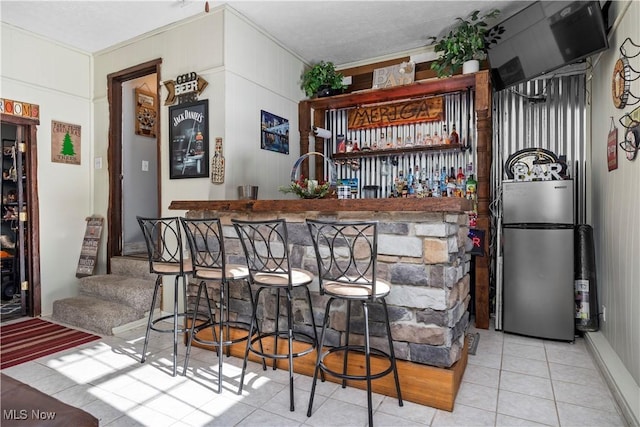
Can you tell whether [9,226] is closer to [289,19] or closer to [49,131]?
[49,131]

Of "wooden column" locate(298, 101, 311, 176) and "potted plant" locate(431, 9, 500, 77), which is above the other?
"potted plant" locate(431, 9, 500, 77)

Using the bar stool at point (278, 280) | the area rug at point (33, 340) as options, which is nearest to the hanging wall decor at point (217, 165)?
the bar stool at point (278, 280)

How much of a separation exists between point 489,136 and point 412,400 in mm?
2745


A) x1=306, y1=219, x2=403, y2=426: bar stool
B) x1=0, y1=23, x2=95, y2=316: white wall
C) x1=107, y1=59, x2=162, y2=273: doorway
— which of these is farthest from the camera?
x1=107, y1=59, x2=162, y2=273: doorway

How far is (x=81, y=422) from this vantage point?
1026 millimetres

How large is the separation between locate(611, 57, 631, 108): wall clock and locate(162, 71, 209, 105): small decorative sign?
11.2ft

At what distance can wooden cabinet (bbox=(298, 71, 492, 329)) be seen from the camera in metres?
3.69

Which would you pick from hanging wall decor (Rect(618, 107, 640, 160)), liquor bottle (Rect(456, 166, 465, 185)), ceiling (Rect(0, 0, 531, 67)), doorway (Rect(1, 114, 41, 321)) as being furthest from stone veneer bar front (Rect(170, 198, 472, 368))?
doorway (Rect(1, 114, 41, 321))

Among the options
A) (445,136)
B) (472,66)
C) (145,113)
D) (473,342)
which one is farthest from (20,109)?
(473,342)

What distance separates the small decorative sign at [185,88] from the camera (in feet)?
12.3

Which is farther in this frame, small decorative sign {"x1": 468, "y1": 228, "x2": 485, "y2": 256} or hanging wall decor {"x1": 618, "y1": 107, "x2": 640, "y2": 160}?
small decorative sign {"x1": 468, "y1": 228, "x2": 485, "y2": 256}

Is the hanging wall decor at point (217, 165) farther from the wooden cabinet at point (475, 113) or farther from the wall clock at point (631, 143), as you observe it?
the wall clock at point (631, 143)

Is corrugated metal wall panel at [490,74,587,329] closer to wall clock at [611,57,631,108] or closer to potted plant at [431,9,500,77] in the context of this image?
potted plant at [431,9,500,77]

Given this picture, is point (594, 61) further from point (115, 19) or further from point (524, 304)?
point (115, 19)
